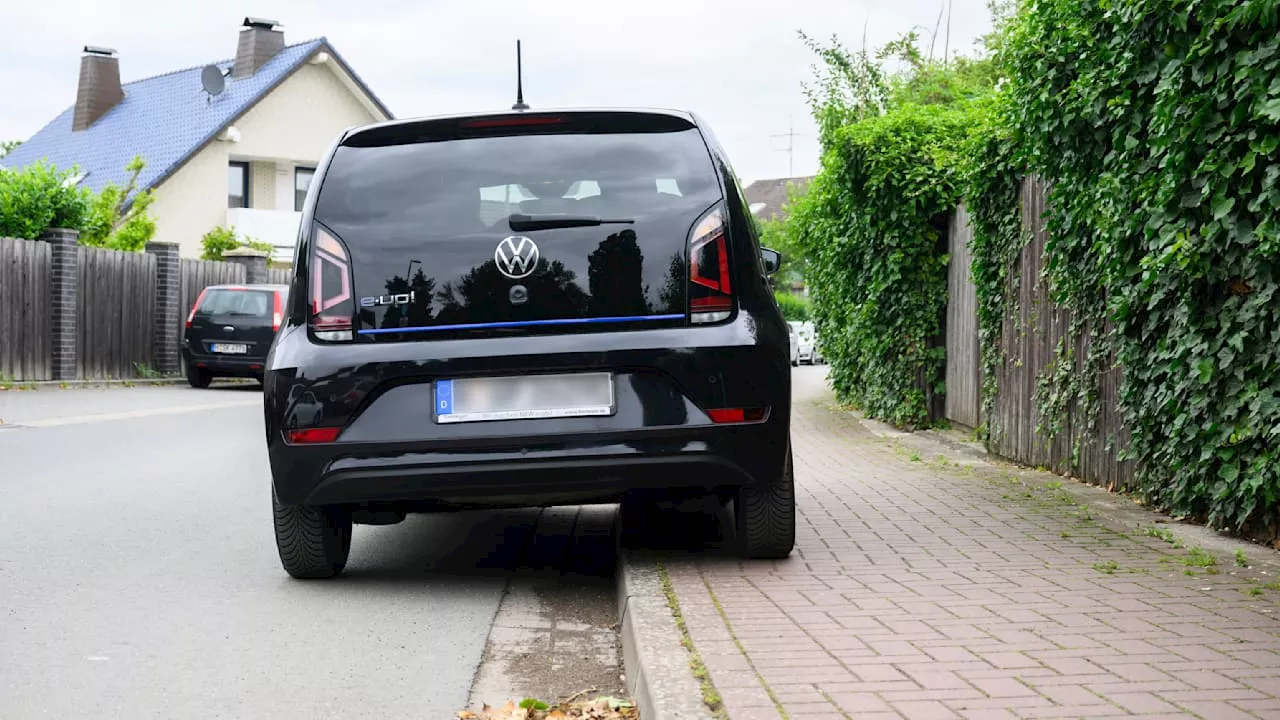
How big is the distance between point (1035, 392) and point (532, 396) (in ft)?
15.9

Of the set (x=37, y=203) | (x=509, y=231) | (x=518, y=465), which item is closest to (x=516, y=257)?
(x=509, y=231)

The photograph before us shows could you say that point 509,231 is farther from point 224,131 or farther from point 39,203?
point 224,131

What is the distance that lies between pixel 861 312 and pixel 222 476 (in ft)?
21.2

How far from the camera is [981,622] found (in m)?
4.50

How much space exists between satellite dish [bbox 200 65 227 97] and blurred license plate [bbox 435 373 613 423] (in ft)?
137

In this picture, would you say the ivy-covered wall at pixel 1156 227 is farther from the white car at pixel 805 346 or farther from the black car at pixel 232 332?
the white car at pixel 805 346

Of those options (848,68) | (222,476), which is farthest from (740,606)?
(848,68)

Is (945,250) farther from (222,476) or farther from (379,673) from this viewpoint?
(379,673)

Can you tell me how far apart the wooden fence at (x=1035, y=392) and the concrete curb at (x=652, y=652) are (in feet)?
10.5

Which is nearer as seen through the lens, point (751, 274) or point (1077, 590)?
point (1077, 590)

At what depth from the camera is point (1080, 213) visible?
7.39m

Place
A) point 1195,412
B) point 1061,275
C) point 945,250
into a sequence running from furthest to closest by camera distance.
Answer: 1. point 945,250
2. point 1061,275
3. point 1195,412

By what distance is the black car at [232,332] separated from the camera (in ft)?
73.7

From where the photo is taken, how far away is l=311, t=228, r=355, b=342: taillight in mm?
5246
